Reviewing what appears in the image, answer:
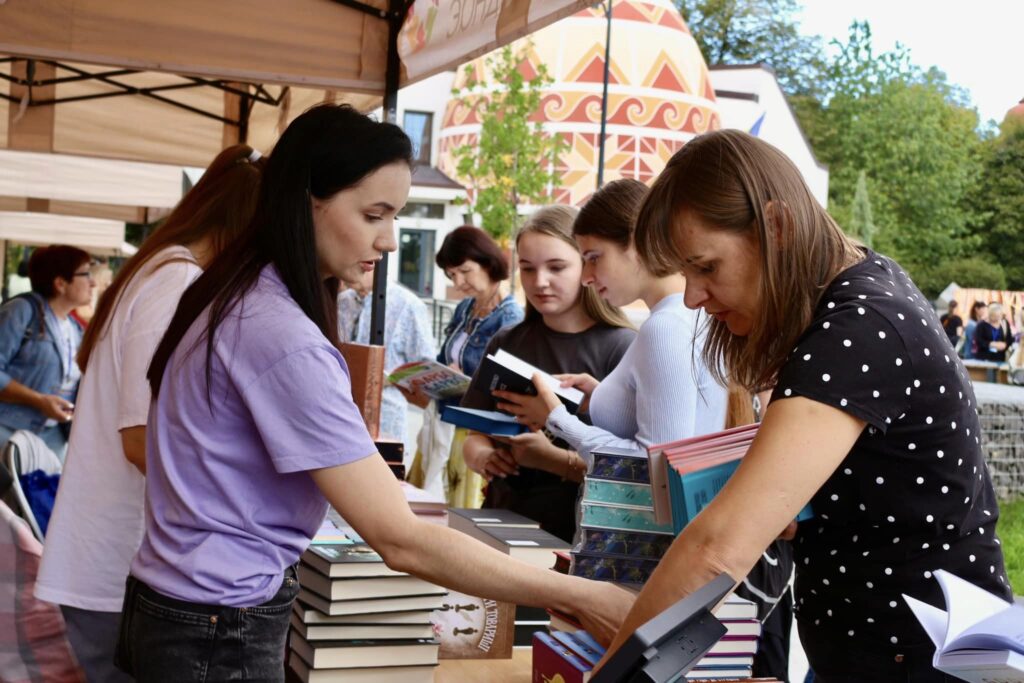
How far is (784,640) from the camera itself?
3.08 metres

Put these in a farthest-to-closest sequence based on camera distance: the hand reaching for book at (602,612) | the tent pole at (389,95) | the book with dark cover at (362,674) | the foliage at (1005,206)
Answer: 1. the foliage at (1005,206)
2. the tent pole at (389,95)
3. the book with dark cover at (362,674)
4. the hand reaching for book at (602,612)

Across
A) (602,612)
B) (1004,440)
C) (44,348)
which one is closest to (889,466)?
(602,612)

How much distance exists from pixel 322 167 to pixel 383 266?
244cm

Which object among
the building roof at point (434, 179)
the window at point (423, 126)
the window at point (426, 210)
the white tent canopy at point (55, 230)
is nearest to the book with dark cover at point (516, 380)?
the white tent canopy at point (55, 230)

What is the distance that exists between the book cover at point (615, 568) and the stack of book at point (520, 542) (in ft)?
0.94

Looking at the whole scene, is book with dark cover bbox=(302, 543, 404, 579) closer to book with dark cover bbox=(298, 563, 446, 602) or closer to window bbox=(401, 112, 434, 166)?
book with dark cover bbox=(298, 563, 446, 602)

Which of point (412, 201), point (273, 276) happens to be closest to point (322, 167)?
point (273, 276)

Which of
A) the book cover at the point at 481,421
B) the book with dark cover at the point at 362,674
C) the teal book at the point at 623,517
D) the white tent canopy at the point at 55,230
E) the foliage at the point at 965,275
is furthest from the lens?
the foliage at the point at 965,275

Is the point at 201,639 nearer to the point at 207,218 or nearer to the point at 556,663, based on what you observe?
the point at 556,663

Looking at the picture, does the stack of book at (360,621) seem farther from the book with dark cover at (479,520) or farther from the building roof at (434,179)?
the building roof at (434,179)

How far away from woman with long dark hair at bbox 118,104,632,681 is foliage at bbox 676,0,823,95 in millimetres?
50776

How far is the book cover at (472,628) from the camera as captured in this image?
2389 millimetres

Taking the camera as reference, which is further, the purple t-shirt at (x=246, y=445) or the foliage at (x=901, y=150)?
the foliage at (x=901, y=150)

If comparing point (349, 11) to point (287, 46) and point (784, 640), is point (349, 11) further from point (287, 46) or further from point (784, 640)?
point (784, 640)
